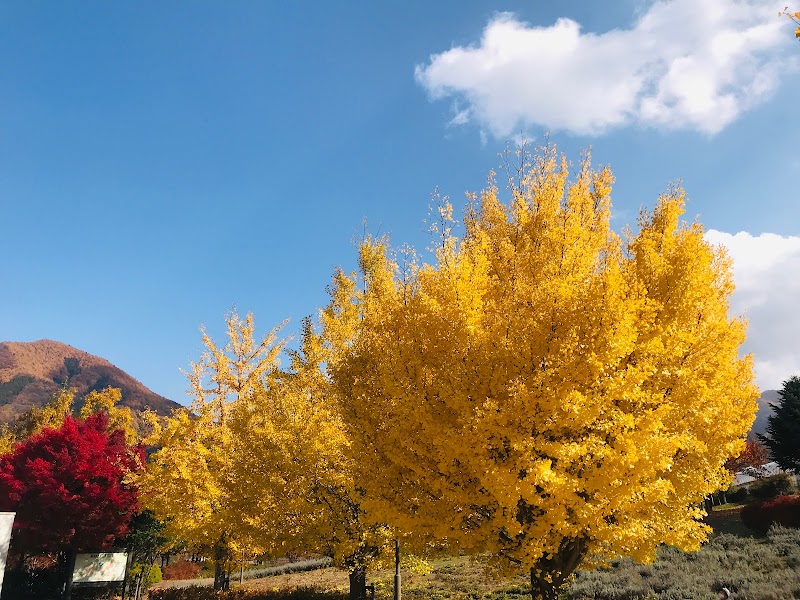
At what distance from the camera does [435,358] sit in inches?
294

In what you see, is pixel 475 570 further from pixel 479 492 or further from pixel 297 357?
pixel 479 492

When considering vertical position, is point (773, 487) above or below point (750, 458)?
below

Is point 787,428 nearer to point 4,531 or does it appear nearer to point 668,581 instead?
point 668,581

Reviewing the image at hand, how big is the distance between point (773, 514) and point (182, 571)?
109ft

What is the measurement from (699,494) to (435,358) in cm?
516

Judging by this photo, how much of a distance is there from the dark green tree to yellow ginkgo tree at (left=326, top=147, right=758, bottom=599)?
78.9 feet

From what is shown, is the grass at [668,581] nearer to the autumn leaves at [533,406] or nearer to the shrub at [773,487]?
the autumn leaves at [533,406]

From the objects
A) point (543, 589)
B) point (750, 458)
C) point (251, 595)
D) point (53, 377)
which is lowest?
point (251, 595)

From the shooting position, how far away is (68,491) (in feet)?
49.5

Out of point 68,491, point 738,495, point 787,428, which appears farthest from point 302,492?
point 738,495

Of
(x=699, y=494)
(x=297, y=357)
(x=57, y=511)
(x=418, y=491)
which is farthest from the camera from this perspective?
(x=57, y=511)

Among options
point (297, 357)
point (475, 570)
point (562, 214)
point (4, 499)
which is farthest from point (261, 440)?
point (475, 570)

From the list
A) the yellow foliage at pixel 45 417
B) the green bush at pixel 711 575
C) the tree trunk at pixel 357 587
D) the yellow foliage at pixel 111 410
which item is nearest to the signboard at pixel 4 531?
the tree trunk at pixel 357 587

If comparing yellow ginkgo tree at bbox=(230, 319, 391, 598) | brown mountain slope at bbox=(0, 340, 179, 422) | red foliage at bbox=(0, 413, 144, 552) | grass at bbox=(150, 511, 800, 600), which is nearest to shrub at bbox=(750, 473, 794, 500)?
grass at bbox=(150, 511, 800, 600)
